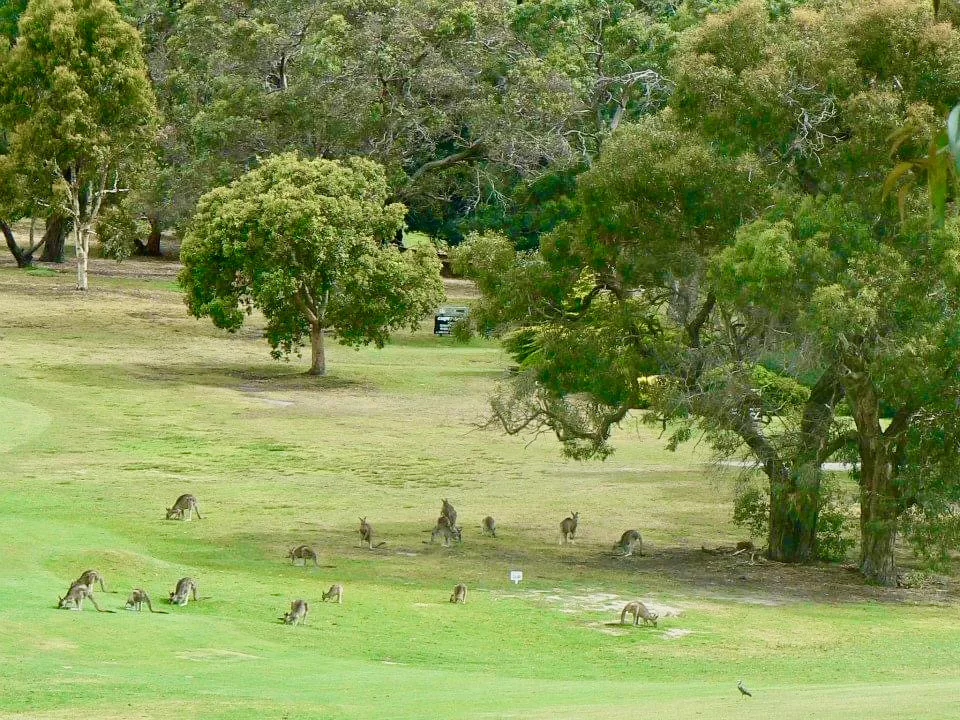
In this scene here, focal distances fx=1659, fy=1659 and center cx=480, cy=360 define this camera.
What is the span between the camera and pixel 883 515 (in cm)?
2300

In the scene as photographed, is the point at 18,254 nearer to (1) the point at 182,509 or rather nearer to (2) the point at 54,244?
(2) the point at 54,244

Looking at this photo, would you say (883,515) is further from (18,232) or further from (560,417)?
(18,232)

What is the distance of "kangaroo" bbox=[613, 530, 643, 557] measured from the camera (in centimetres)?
2462

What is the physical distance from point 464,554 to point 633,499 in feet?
22.6

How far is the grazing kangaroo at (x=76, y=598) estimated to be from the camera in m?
16.6

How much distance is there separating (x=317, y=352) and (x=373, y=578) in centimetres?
2474

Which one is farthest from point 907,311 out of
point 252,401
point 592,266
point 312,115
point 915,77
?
point 312,115

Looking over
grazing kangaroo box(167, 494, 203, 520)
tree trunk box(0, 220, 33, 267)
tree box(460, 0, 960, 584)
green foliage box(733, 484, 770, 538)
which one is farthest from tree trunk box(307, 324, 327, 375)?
tree trunk box(0, 220, 33, 267)

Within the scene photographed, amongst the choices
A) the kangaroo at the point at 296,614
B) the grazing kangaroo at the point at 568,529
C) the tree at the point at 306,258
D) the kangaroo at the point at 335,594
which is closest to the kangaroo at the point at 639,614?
the kangaroo at the point at 335,594

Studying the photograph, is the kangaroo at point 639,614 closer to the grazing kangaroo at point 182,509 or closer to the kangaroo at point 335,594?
the kangaroo at point 335,594

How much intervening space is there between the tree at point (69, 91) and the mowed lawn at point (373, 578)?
50.5ft

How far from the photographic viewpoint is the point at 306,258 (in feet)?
143

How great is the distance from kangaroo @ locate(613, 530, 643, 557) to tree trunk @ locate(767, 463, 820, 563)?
1.93 m

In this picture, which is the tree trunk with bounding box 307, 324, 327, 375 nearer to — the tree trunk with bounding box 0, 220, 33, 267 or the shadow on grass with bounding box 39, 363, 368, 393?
the shadow on grass with bounding box 39, 363, 368, 393
